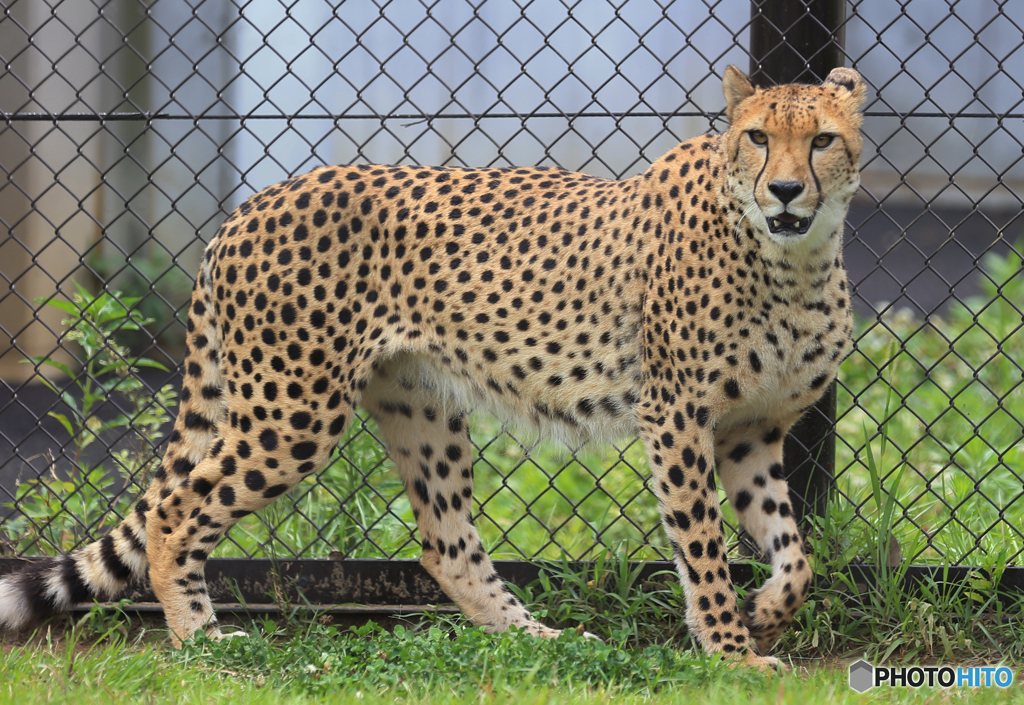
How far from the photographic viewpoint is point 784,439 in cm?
347

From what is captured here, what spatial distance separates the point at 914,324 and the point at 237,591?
556cm

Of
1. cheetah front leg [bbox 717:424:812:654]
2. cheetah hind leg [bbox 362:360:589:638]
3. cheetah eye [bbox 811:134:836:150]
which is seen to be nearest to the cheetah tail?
cheetah hind leg [bbox 362:360:589:638]

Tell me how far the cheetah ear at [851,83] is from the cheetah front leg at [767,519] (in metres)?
1.06

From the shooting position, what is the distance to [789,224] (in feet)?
9.09

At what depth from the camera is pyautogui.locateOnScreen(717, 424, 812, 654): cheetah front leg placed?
3.07 meters

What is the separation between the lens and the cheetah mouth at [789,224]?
276 centimetres

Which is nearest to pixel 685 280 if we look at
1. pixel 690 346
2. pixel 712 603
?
pixel 690 346

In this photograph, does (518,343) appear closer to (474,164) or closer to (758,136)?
(758,136)

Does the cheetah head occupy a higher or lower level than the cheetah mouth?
higher

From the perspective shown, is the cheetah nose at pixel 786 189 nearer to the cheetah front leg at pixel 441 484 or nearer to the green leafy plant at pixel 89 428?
the cheetah front leg at pixel 441 484

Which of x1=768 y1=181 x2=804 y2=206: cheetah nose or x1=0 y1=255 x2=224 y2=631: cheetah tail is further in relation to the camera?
x1=0 y1=255 x2=224 y2=631: cheetah tail

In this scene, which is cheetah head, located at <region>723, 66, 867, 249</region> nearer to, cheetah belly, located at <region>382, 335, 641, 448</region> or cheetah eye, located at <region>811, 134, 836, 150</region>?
cheetah eye, located at <region>811, 134, 836, 150</region>

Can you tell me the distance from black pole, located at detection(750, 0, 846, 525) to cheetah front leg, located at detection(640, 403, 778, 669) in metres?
0.60

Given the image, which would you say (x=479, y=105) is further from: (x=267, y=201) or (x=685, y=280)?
(x=685, y=280)
